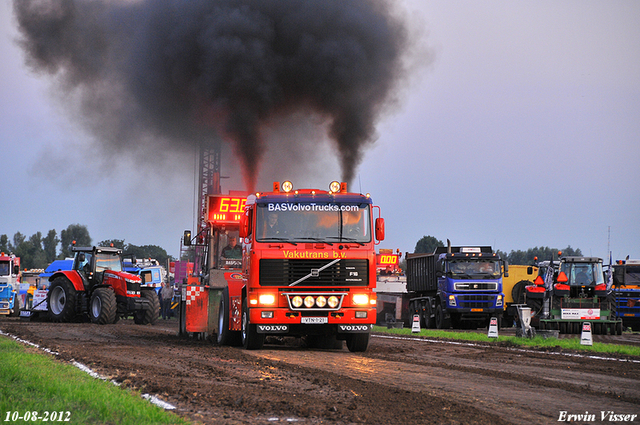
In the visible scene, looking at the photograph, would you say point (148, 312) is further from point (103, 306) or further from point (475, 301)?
point (475, 301)

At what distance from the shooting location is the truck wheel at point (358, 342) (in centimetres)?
1548

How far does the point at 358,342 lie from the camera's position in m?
15.6

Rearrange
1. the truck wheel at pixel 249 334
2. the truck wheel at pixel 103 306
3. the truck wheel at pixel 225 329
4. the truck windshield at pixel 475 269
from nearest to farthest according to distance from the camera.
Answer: the truck wheel at pixel 249 334 → the truck wheel at pixel 225 329 → the truck wheel at pixel 103 306 → the truck windshield at pixel 475 269

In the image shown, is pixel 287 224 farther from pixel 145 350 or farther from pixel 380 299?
pixel 380 299

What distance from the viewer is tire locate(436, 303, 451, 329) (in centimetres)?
2904

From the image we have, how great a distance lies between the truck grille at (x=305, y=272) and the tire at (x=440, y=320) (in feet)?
50.0

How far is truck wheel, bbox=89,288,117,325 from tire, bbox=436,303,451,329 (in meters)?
12.1

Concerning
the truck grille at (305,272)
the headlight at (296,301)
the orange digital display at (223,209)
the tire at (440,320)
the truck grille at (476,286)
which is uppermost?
the orange digital display at (223,209)

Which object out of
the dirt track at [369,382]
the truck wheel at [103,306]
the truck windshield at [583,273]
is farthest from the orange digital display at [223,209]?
the truck windshield at [583,273]

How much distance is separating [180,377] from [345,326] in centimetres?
491

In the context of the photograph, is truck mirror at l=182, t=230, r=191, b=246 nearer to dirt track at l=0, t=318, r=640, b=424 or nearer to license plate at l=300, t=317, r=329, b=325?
dirt track at l=0, t=318, r=640, b=424

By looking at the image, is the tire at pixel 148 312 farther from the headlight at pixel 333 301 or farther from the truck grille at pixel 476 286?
the headlight at pixel 333 301

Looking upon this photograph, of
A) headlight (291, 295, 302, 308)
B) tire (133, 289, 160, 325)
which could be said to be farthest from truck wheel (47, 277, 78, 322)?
headlight (291, 295, 302, 308)

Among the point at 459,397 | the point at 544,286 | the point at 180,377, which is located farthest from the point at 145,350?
Result: the point at 544,286
